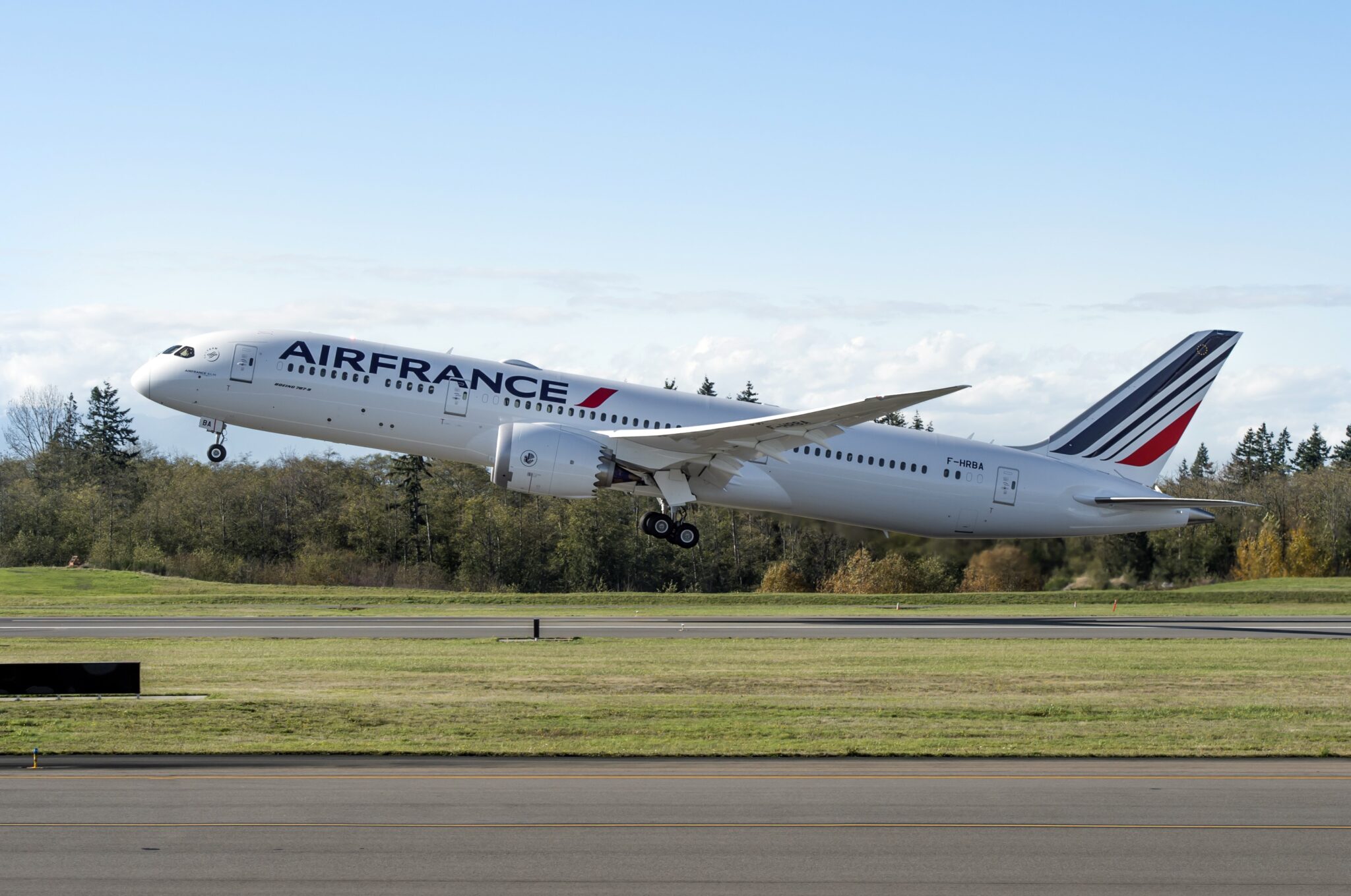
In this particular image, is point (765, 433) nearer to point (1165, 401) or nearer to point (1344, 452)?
point (1165, 401)

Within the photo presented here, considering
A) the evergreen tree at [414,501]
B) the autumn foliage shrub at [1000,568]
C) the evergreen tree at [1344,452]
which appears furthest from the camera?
the evergreen tree at [1344,452]

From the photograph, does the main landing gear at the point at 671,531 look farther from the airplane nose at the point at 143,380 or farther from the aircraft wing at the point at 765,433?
the airplane nose at the point at 143,380

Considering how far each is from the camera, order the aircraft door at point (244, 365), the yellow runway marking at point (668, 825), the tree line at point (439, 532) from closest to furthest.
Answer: the yellow runway marking at point (668, 825) → the aircraft door at point (244, 365) → the tree line at point (439, 532)

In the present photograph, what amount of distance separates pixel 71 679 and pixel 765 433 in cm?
2036

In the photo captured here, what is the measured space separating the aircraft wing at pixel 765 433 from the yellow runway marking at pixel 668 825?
2141 centimetres

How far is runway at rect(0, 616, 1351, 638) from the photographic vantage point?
1324 inches

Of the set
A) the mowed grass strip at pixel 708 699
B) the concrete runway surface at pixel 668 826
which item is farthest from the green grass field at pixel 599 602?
the concrete runway surface at pixel 668 826

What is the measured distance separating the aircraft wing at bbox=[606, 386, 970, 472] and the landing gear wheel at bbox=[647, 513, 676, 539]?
7.26ft

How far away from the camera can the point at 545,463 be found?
3725 cm

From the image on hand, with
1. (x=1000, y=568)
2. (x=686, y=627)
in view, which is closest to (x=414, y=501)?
(x=1000, y=568)

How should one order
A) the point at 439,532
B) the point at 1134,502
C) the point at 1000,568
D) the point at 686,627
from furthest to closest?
the point at 439,532, the point at 1000,568, the point at 1134,502, the point at 686,627

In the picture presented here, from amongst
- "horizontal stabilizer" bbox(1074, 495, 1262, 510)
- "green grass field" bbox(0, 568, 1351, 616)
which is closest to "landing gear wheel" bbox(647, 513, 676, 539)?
"green grass field" bbox(0, 568, 1351, 616)

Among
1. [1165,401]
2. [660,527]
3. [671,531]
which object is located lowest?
[671,531]

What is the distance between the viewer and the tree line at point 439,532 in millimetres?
63594
